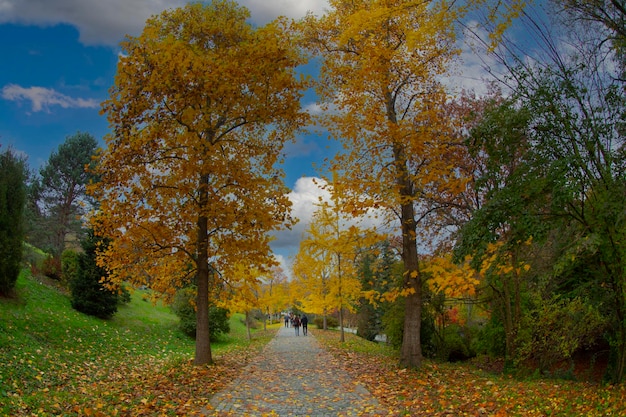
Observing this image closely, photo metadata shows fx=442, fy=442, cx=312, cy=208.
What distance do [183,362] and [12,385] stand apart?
502 centimetres

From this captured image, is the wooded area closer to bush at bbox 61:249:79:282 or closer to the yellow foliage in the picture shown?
the yellow foliage

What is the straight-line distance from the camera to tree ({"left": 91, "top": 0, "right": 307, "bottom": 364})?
10633 millimetres

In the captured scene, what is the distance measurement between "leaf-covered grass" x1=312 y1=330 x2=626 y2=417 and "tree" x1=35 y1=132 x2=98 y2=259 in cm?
3098

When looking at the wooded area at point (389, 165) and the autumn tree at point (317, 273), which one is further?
the autumn tree at point (317, 273)

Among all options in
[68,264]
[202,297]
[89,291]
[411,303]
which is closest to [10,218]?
[89,291]

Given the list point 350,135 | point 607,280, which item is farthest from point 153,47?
point 607,280

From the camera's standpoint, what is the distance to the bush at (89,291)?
20266mm

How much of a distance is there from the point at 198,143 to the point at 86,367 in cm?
656

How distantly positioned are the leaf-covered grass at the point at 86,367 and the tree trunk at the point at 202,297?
0.43m

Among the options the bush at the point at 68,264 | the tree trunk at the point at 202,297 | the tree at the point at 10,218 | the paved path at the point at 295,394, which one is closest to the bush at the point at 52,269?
the bush at the point at 68,264

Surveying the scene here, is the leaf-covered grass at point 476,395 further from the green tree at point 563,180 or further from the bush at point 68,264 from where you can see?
the bush at point 68,264

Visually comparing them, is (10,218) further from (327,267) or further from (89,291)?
(327,267)

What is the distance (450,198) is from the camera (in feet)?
44.2

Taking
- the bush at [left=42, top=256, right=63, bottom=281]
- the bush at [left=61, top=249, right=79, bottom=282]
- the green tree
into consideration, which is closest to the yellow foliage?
the green tree
